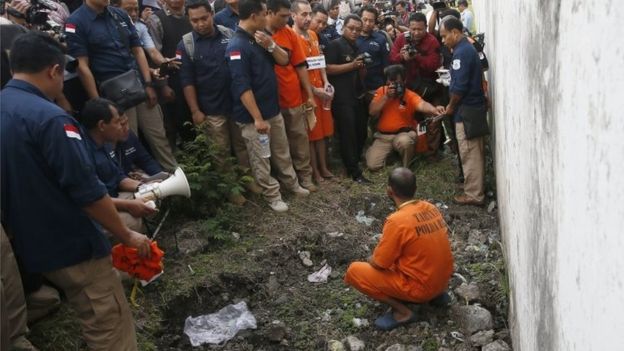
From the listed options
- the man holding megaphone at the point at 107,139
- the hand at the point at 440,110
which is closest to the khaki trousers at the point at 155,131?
the man holding megaphone at the point at 107,139

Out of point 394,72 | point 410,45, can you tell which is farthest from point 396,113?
point 410,45

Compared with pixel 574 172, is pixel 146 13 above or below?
above

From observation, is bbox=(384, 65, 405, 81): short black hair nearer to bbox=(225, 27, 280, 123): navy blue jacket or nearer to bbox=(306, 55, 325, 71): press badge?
bbox=(306, 55, 325, 71): press badge

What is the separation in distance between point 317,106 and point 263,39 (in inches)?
50.8

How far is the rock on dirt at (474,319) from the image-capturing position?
3892 mm

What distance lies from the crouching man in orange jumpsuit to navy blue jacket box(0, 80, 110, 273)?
1.89 meters

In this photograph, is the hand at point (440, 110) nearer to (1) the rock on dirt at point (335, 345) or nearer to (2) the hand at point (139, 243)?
(1) the rock on dirt at point (335, 345)

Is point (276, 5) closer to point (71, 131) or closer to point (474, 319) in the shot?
point (71, 131)

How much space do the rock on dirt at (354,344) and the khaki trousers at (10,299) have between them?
2016 mm

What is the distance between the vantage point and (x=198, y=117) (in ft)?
18.5

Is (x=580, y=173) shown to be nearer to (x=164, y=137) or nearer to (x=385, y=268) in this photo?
(x=385, y=268)

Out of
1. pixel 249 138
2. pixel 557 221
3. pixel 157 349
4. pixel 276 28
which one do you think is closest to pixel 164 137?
pixel 249 138

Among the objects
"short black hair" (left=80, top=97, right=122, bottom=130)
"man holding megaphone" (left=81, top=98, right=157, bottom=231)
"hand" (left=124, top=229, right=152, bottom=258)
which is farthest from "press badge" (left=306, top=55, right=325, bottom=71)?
"hand" (left=124, top=229, right=152, bottom=258)

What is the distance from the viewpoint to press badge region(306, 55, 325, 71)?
243 inches
